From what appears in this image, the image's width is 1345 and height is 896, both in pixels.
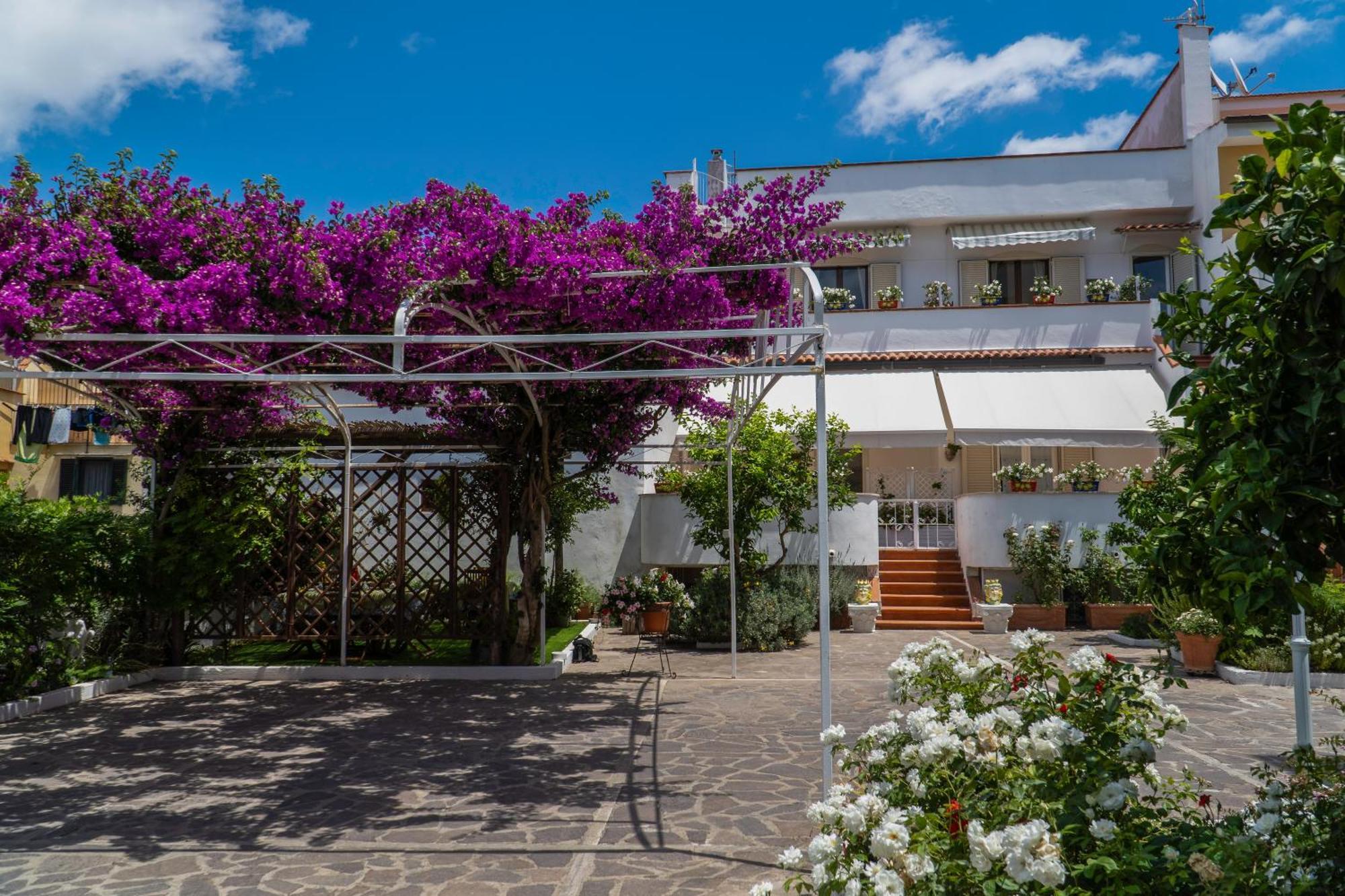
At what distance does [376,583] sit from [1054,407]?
42.6ft

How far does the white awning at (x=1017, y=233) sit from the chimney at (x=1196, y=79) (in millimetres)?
3097

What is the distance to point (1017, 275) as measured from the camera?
22.1 metres

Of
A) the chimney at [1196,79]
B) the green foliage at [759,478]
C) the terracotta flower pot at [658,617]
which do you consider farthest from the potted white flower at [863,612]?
the chimney at [1196,79]

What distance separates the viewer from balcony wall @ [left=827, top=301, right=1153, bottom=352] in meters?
20.6

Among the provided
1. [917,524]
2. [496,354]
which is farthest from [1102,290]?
[496,354]

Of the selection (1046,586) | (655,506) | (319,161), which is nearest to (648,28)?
(319,161)

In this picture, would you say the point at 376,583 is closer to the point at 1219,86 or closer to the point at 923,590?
the point at 923,590

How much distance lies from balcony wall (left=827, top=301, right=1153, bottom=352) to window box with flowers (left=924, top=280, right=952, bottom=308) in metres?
0.28

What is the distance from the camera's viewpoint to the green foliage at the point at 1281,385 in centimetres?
222

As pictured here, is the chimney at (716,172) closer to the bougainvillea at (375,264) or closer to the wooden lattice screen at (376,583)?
the wooden lattice screen at (376,583)

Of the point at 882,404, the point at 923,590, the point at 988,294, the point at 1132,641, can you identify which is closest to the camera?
the point at 1132,641

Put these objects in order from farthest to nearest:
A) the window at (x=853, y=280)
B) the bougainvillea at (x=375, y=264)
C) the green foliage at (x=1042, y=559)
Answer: the window at (x=853, y=280) → the green foliage at (x=1042, y=559) → the bougainvillea at (x=375, y=264)

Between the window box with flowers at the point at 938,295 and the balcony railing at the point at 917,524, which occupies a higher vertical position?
the window box with flowers at the point at 938,295

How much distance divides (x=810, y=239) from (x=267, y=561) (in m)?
7.23
